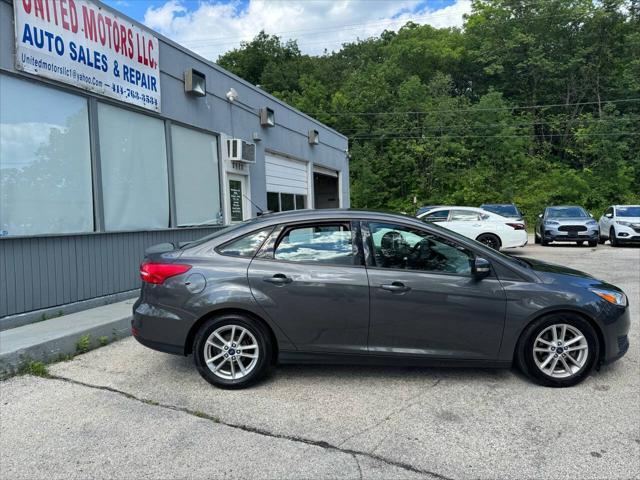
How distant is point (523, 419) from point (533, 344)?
2.36 ft

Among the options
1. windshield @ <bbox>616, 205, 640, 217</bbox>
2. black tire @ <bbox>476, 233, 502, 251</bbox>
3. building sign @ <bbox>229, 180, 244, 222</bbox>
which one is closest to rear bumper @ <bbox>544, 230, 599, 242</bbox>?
windshield @ <bbox>616, 205, 640, 217</bbox>

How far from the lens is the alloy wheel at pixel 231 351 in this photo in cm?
379

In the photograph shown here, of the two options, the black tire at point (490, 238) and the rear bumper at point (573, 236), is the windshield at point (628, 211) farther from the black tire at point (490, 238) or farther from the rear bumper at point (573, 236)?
the black tire at point (490, 238)

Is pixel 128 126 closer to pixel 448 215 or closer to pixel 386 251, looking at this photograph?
pixel 386 251

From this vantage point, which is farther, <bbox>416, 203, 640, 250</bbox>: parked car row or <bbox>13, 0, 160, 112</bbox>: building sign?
<bbox>416, 203, 640, 250</bbox>: parked car row

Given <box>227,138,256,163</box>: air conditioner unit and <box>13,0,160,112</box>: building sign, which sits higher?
<box>13,0,160,112</box>: building sign

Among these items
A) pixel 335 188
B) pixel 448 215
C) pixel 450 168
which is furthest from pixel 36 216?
pixel 450 168

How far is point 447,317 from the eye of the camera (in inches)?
146

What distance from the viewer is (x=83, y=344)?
4.95m

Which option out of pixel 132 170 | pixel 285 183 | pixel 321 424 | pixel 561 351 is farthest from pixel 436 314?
pixel 285 183

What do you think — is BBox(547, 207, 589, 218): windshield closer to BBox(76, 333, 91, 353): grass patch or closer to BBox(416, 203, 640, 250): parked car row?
BBox(416, 203, 640, 250): parked car row

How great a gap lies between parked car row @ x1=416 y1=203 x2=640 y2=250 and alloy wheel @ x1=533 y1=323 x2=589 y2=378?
28.6 feet

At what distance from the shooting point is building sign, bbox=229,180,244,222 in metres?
10.5

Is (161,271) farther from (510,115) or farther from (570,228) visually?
(510,115)
